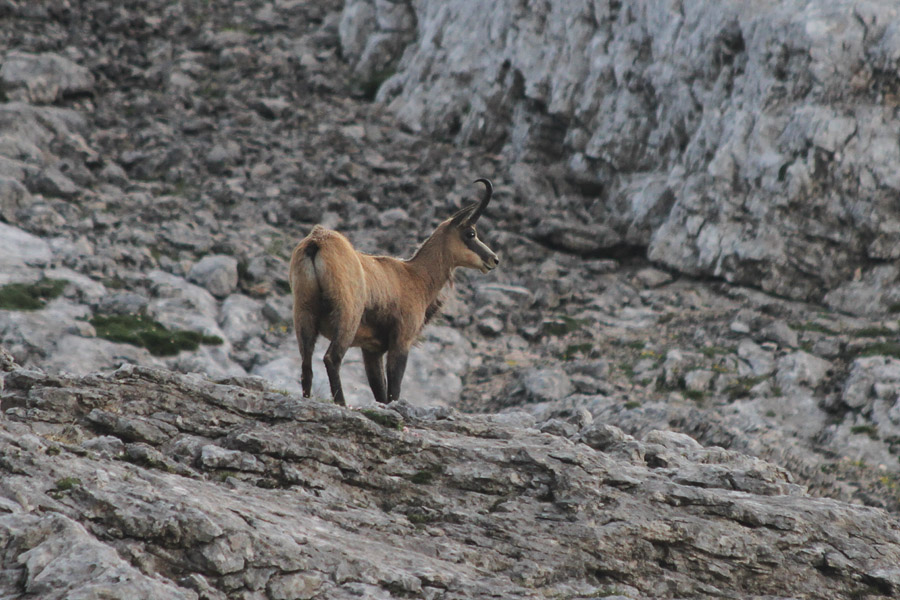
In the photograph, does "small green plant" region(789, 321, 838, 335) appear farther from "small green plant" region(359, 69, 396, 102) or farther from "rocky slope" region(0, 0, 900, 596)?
"small green plant" region(359, 69, 396, 102)

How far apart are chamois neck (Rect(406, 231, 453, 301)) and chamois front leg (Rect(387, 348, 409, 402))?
164cm

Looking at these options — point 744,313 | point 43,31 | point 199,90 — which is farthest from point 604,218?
point 43,31

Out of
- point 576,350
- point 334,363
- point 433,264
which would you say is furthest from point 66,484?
point 576,350

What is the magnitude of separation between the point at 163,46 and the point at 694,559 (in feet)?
128

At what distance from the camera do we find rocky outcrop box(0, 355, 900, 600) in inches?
305

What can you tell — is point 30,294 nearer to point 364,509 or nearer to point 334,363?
point 334,363

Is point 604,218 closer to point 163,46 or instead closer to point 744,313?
point 744,313

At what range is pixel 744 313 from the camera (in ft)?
89.7

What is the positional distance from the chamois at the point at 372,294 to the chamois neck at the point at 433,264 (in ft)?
0.06

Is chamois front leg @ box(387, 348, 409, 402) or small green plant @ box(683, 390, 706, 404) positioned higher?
chamois front leg @ box(387, 348, 409, 402)

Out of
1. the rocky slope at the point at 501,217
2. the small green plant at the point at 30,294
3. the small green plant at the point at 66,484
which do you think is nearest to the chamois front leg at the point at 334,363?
the rocky slope at the point at 501,217

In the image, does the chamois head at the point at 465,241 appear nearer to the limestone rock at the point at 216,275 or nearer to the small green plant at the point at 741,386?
the small green plant at the point at 741,386

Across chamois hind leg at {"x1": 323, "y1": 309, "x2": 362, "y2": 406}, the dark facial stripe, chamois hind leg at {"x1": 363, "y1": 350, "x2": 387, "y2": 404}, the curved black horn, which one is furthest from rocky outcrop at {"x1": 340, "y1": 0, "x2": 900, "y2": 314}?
chamois hind leg at {"x1": 323, "y1": 309, "x2": 362, "y2": 406}

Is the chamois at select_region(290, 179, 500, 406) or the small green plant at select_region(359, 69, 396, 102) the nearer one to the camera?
the chamois at select_region(290, 179, 500, 406)
